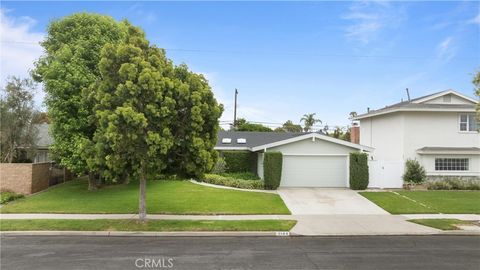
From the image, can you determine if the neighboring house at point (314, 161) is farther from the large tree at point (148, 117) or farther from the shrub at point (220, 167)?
the large tree at point (148, 117)

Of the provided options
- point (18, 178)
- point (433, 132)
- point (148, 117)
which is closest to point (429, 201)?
point (433, 132)

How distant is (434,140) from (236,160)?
42.9 ft

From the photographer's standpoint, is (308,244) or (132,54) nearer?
(308,244)

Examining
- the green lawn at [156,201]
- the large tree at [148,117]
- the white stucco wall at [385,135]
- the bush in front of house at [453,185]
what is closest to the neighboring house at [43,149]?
the green lawn at [156,201]

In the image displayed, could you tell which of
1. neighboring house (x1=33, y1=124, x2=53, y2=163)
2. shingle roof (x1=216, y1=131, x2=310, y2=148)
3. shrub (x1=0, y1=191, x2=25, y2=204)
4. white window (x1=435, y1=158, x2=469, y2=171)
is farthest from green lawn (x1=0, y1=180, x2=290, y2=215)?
white window (x1=435, y1=158, x2=469, y2=171)

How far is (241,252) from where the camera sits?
9.80 metres

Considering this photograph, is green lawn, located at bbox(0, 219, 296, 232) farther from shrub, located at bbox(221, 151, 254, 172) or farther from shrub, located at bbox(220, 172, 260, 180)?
shrub, located at bbox(221, 151, 254, 172)

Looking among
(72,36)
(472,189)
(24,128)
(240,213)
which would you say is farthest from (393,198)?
(24,128)

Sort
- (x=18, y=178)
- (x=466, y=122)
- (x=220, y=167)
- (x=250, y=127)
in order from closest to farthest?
(x=18, y=178)
(x=466, y=122)
(x=220, y=167)
(x=250, y=127)

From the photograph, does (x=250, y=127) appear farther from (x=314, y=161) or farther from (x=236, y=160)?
(x=314, y=161)

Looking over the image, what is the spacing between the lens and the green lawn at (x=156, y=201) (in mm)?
15641

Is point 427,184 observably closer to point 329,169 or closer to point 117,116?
point 329,169

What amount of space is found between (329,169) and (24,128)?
18655mm

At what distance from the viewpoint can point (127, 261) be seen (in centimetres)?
887
